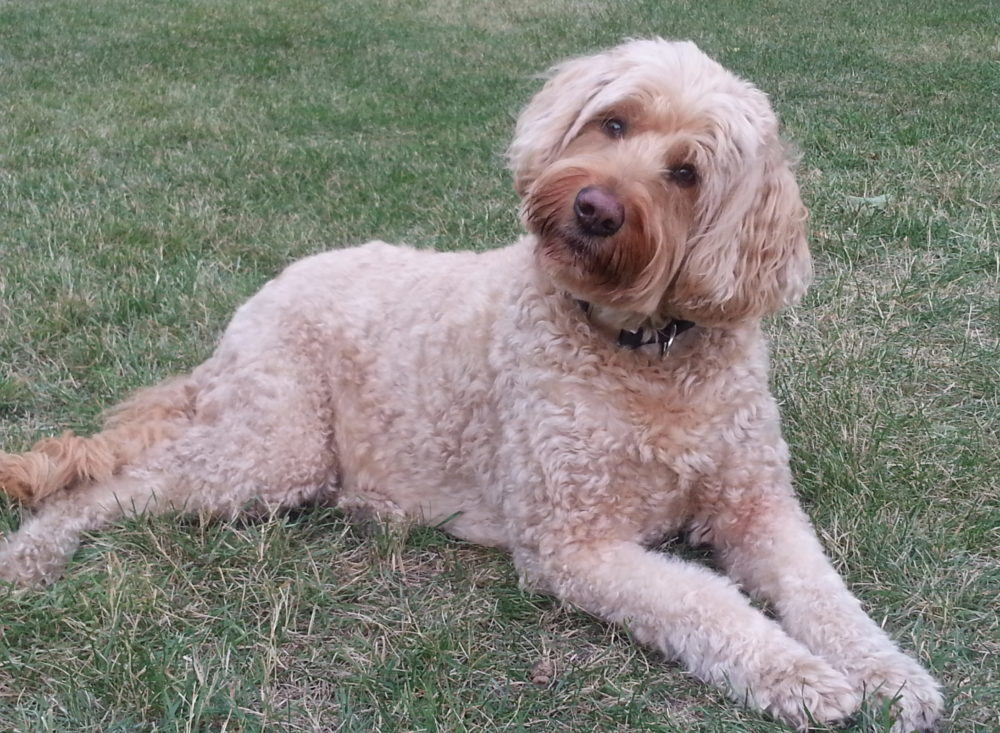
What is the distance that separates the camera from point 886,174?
19.6 ft

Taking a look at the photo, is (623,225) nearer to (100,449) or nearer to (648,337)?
(648,337)

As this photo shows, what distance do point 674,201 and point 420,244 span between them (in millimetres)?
2972

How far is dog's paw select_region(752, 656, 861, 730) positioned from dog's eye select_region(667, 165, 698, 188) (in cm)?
121

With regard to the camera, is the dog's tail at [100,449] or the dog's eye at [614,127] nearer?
the dog's eye at [614,127]

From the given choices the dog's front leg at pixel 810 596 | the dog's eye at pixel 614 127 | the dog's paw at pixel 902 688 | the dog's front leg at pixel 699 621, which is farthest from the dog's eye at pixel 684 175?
the dog's paw at pixel 902 688

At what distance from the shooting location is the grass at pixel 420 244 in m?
2.48

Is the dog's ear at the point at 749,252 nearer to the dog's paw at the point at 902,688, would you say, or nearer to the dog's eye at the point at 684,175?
the dog's eye at the point at 684,175

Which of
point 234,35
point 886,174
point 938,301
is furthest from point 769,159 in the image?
point 234,35

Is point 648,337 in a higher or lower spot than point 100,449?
higher

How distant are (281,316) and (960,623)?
2.23 meters

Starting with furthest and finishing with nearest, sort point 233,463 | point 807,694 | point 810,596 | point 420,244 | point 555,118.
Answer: point 420,244, point 233,463, point 555,118, point 810,596, point 807,694

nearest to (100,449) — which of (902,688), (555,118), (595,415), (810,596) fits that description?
(595,415)

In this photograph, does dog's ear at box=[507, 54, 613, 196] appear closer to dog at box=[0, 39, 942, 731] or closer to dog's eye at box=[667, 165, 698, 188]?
dog at box=[0, 39, 942, 731]

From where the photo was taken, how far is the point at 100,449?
10.8 ft
